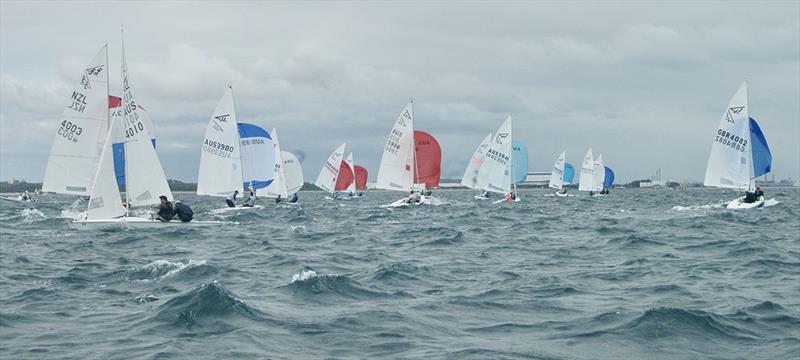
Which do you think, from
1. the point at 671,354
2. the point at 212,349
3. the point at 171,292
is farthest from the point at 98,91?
the point at 671,354

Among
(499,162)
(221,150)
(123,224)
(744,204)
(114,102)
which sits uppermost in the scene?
(114,102)

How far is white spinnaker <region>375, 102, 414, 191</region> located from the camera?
166 ft

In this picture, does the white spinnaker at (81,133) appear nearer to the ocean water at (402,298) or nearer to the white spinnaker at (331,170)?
the ocean water at (402,298)

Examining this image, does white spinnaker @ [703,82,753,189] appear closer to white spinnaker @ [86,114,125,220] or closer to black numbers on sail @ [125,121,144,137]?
black numbers on sail @ [125,121,144,137]

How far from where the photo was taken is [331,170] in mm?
70750

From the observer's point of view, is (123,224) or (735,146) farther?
(735,146)

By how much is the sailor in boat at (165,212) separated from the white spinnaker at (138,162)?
1010mm

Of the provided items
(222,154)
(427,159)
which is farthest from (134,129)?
(427,159)

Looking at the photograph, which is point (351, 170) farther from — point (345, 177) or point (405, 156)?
point (405, 156)

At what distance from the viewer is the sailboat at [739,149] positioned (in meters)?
44.5

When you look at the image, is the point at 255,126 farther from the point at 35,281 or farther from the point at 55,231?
the point at 35,281

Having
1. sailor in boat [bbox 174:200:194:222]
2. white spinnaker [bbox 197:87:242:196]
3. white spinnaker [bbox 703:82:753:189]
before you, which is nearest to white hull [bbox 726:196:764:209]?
white spinnaker [bbox 703:82:753:189]

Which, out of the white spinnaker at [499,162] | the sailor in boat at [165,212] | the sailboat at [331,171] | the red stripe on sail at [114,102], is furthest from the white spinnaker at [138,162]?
the sailboat at [331,171]

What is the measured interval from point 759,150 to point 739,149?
4.20 feet
